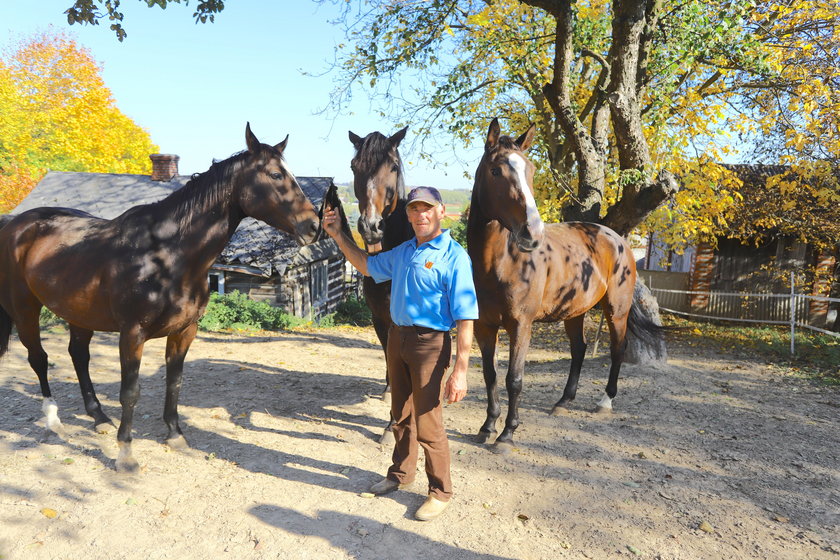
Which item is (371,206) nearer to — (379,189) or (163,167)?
(379,189)

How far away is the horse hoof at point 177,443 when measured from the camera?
13.8ft

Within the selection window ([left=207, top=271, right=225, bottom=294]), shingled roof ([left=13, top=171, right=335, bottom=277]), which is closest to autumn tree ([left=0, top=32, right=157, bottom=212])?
shingled roof ([left=13, top=171, right=335, bottom=277])

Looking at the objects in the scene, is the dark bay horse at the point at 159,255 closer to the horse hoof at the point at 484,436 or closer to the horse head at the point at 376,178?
the horse head at the point at 376,178

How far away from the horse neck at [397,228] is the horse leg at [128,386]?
202 cm

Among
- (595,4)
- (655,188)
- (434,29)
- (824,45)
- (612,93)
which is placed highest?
(595,4)

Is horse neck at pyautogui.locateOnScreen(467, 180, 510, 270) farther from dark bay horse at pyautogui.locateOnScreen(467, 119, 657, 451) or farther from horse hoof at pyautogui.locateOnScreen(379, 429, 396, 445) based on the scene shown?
horse hoof at pyautogui.locateOnScreen(379, 429, 396, 445)

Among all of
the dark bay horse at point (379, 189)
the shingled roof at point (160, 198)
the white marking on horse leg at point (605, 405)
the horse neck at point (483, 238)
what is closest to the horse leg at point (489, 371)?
the horse neck at point (483, 238)

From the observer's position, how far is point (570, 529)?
3246mm

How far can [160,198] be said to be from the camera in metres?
18.8

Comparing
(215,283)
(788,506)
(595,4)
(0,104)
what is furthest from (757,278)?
(0,104)

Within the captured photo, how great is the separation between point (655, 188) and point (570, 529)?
4664 mm

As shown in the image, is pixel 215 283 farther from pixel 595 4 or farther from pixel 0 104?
pixel 0 104

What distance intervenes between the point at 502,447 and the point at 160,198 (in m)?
18.4

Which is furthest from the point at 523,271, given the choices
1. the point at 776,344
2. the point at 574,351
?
the point at 776,344
